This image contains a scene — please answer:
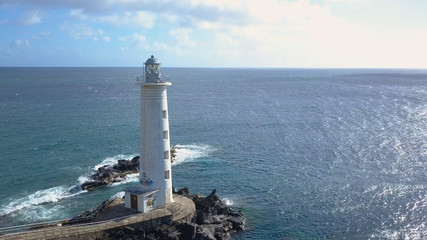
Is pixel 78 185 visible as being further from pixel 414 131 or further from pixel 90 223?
pixel 414 131

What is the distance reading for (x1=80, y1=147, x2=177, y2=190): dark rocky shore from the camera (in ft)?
135

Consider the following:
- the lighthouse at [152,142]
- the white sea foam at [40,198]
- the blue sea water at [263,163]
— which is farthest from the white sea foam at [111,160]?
the lighthouse at [152,142]

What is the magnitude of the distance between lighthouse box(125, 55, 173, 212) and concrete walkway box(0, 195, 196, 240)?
0.77 metres

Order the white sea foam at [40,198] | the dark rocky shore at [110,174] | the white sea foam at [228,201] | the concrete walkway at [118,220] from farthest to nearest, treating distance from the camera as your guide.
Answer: the dark rocky shore at [110,174] < the white sea foam at [228,201] < the white sea foam at [40,198] < the concrete walkway at [118,220]

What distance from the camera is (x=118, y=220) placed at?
2602 cm

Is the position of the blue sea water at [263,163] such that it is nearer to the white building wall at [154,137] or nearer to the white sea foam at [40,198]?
the white sea foam at [40,198]

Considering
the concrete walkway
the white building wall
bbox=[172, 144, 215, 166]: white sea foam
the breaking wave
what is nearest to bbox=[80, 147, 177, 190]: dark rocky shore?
the breaking wave

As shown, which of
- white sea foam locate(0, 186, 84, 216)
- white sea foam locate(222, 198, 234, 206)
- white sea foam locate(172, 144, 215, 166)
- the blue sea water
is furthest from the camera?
white sea foam locate(172, 144, 215, 166)

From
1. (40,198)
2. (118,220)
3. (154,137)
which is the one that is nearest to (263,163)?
(40,198)

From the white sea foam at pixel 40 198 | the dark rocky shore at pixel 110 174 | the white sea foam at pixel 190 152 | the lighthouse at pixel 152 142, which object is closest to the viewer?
the lighthouse at pixel 152 142

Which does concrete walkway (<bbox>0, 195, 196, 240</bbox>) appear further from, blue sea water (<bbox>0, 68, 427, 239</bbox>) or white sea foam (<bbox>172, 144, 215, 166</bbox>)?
white sea foam (<bbox>172, 144, 215, 166</bbox>)

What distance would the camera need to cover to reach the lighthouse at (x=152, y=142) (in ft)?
88.9

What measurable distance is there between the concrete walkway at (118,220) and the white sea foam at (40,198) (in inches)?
432

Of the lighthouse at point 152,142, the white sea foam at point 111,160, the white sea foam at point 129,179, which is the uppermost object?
the lighthouse at point 152,142
